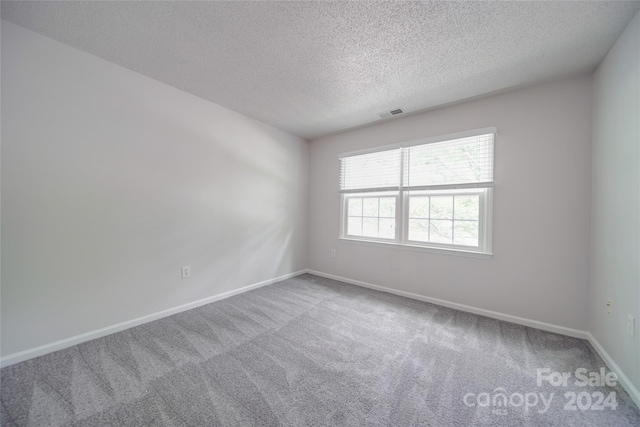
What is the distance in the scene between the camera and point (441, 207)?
2844 mm

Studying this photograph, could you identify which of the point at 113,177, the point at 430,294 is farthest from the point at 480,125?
the point at 113,177

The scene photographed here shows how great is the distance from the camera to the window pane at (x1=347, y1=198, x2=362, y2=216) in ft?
11.9

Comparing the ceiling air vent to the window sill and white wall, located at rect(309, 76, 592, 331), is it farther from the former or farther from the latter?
the window sill

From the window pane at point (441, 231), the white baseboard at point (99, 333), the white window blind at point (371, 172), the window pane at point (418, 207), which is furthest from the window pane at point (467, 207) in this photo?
the white baseboard at point (99, 333)

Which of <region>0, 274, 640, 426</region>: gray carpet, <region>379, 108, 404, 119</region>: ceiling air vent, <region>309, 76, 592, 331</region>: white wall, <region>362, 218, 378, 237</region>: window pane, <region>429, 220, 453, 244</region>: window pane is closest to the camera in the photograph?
<region>0, 274, 640, 426</region>: gray carpet

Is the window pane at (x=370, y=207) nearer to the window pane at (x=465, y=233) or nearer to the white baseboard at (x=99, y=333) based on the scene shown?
the window pane at (x=465, y=233)

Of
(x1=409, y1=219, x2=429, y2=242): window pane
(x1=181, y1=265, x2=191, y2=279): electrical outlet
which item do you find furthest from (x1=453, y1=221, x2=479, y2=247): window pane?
(x1=181, y1=265, x2=191, y2=279): electrical outlet

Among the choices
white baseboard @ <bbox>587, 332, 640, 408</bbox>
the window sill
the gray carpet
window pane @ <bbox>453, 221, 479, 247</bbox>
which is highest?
window pane @ <bbox>453, 221, 479, 247</bbox>

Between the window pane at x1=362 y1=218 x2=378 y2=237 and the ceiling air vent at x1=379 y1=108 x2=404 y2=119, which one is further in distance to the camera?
the window pane at x1=362 y1=218 x2=378 y2=237

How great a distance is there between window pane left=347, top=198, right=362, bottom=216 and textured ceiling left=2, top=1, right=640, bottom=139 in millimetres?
1583

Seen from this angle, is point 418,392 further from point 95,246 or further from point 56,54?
point 56,54

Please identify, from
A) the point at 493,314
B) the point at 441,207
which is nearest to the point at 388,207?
the point at 441,207

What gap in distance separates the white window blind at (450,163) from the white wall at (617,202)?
79 centimetres

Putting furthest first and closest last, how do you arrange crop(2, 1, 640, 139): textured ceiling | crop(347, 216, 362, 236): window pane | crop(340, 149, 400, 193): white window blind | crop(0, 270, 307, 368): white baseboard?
crop(347, 216, 362, 236): window pane, crop(340, 149, 400, 193): white window blind, crop(0, 270, 307, 368): white baseboard, crop(2, 1, 640, 139): textured ceiling
